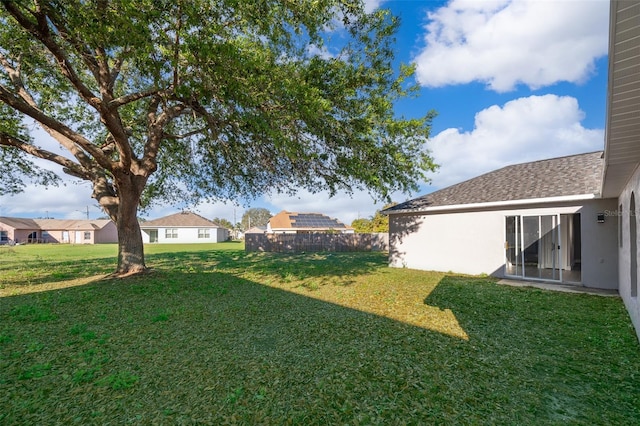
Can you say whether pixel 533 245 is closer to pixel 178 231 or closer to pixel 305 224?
pixel 305 224

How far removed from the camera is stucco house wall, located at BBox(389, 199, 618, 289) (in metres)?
7.78

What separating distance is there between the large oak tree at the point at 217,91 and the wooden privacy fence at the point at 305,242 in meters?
11.5

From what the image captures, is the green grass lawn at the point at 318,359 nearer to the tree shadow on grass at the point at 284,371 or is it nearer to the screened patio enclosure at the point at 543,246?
the tree shadow on grass at the point at 284,371

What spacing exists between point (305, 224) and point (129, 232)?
27.4m

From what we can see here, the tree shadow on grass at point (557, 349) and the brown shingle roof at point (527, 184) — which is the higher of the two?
the brown shingle roof at point (527, 184)

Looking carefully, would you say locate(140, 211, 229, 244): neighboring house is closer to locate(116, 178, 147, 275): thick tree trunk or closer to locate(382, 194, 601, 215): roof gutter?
locate(116, 178, 147, 275): thick tree trunk

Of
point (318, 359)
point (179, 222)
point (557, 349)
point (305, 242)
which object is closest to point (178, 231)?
point (179, 222)

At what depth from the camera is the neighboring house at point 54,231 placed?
38906 millimetres

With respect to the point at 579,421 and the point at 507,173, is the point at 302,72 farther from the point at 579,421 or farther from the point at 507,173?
the point at 507,173

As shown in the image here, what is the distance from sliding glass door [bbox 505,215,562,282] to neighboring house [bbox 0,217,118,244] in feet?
166

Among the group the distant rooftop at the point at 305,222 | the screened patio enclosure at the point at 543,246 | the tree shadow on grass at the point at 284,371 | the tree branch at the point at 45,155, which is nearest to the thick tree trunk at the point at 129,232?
the tree branch at the point at 45,155

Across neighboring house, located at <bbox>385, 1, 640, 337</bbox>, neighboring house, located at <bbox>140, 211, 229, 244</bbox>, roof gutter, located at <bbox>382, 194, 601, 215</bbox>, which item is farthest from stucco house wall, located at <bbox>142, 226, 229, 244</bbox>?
roof gutter, located at <bbox>382, 194, 601, 215</bbox>

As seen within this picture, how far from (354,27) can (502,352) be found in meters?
7.87

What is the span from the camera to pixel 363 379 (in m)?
3.17
